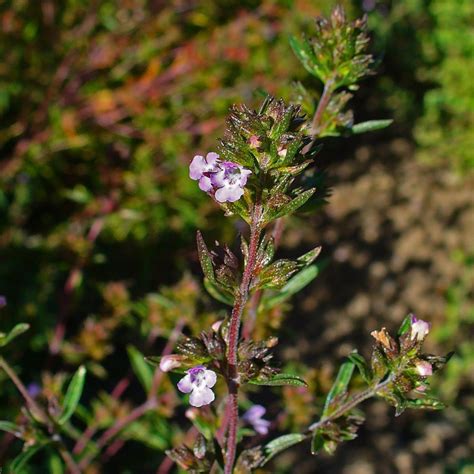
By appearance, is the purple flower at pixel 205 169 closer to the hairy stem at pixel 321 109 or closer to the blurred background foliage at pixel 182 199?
the hairy stem at pixel 321 109

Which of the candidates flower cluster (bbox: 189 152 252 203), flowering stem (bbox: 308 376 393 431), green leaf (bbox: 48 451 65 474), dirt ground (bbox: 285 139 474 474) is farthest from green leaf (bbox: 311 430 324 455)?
dirt ground (bbox: 285 139 474 474)

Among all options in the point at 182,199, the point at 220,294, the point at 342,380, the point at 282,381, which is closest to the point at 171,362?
the point at 282,381

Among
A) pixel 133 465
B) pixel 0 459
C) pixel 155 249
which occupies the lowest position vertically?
pixel 133 465

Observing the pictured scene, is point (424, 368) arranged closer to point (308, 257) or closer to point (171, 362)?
point (308, 257)

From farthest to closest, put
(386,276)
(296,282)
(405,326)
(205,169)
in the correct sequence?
(386,276) → (296,282) → (405,326) → (205,169)

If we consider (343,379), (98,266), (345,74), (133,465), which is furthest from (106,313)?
(345,74)

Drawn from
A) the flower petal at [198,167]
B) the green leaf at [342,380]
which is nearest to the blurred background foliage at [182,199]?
the green leaf at [342,380]

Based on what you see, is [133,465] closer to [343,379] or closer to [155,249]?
[155,249]
